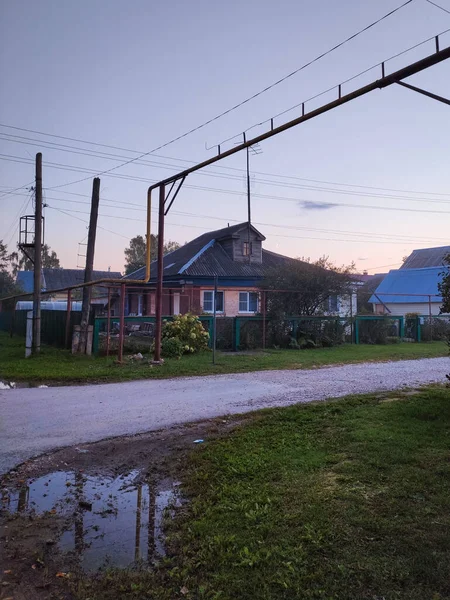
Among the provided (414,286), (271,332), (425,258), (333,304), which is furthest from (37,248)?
(425,258)

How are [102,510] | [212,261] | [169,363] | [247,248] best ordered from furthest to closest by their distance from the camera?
[247,248] → [212,261] → [169,363] → [102,510]

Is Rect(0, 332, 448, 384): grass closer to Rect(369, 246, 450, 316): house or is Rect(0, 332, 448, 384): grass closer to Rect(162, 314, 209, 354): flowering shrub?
Rect(162, 314, 209, 354): flowering shrub

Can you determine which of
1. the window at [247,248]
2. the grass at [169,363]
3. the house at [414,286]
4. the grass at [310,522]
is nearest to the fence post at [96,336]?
the grass at [169,363]

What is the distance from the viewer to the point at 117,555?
12.6 feet

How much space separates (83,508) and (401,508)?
2837mm

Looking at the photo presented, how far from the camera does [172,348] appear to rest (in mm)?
A: 17062

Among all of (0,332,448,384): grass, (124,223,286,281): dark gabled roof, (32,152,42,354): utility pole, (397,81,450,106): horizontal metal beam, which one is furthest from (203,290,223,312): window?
(397,81,450,106): horizontal metal beam

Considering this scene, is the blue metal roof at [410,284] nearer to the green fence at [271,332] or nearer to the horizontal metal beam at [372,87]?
the green fence at [271,332]

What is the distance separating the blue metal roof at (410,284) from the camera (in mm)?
40219

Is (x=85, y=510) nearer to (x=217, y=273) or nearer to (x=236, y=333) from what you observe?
(x=236, y=333)

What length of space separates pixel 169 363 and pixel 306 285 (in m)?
9.03

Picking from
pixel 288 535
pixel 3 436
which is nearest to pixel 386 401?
pixel 288 535

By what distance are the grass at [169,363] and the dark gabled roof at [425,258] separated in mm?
28609

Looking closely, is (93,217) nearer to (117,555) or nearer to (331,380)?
(331,380)
